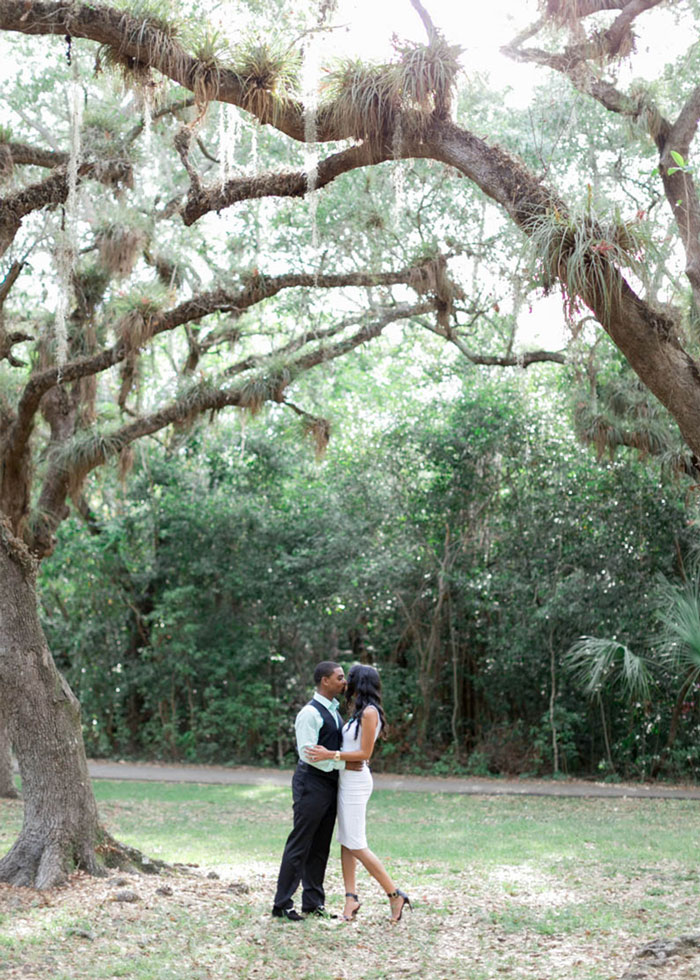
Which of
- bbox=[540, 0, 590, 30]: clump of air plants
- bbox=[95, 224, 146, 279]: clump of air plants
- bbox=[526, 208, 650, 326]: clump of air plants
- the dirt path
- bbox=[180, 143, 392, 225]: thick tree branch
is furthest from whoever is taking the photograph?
the dirt path

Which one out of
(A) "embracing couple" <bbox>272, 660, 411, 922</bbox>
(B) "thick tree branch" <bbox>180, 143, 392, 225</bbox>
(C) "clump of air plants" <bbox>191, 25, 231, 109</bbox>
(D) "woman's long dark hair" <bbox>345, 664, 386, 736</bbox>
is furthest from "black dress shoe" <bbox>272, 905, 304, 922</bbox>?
(C) "clump of air plants" <bbox>191, 25, 231, 109</bbox>

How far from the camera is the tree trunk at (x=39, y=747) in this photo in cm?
650

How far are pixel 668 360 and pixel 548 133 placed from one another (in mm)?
8623

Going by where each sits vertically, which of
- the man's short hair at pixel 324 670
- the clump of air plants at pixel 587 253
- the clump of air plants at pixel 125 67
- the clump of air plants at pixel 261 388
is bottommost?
the man's short hair at pixel 324 670

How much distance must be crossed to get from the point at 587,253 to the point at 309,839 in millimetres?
3587

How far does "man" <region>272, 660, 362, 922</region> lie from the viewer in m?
5.97

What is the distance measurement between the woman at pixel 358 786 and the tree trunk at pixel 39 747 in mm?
1720

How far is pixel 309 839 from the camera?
602cm

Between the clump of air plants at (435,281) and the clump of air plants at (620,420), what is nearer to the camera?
the clump of air plants at (435,281)

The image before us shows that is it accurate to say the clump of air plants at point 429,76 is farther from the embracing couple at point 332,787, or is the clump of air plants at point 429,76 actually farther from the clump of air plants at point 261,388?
the clump of air plants at point 261,388

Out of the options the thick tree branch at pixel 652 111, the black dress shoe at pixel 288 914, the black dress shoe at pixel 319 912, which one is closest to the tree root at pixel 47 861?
the black dress shoe at pixel 288 914

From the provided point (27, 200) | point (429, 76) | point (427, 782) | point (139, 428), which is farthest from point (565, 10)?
point (427, 782)

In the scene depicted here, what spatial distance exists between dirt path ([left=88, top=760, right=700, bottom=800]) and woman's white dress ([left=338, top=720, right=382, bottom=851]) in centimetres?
695

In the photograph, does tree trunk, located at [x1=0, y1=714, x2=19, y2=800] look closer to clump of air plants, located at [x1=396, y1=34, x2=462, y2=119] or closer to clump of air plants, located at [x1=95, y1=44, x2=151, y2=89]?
clump of air plants, located at [x1=95, y1=44, x2=151, y2=89]
